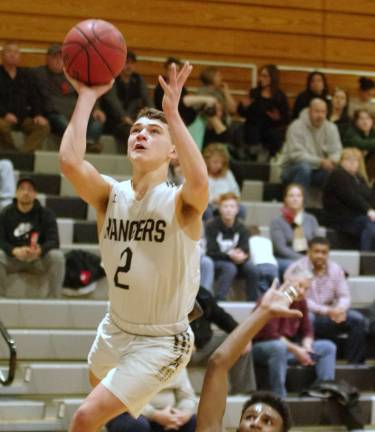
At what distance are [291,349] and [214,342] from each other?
598mm

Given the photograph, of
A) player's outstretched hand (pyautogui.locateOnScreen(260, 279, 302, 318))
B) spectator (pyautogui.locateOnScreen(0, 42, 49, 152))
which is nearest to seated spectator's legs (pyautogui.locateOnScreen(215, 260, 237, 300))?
spectator (pyautogui.locateOnScreen(0, 42, 49, 152))

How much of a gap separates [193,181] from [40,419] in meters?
3.70

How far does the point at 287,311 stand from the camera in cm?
372

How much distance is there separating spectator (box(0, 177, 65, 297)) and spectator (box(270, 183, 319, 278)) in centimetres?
195

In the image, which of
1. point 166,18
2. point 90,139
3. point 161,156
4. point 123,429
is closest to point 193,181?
point 161,156

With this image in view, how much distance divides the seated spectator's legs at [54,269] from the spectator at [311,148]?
2.86 meters

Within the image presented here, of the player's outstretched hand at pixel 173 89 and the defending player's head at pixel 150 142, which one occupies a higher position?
the player's outstretched hand at pixel 173 89

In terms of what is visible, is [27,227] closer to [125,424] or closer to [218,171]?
[218,171]

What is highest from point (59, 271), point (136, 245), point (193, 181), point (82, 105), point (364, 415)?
point (82, 105)

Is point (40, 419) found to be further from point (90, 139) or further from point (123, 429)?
point (90, 139)

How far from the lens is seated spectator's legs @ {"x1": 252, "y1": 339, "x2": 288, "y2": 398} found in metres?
7.82

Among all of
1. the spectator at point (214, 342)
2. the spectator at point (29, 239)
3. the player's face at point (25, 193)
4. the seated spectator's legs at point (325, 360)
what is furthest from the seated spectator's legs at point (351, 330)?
the player's face at point (25, 193)

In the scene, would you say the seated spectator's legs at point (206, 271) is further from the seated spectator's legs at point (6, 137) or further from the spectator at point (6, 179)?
the seated spectator's legs at point (6, 137)

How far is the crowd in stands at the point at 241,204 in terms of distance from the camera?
7953 mm
